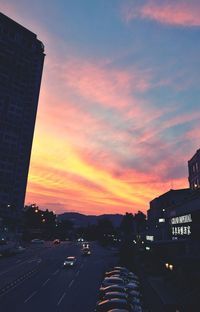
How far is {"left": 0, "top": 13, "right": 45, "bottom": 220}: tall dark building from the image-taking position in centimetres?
11081

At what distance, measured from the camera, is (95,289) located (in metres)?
33.6

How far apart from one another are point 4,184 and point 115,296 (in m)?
91.9

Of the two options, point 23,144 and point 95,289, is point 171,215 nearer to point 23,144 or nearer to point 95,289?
point 95,289

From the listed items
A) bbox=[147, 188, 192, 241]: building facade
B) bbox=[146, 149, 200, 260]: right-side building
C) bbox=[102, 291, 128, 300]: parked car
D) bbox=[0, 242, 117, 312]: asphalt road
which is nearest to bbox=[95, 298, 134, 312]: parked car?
bbox=[102, 291, 128, 300]: parked car

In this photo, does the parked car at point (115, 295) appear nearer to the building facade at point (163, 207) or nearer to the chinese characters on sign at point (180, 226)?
the chinese characters on sign at point (180, 226)

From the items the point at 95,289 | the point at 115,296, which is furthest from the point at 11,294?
the point at 115,296

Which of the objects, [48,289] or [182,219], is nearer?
[48,289]

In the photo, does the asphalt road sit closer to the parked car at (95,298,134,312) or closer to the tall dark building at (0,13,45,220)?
the parked car at (95,298,134,312)

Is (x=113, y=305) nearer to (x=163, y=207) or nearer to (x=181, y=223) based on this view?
(x=181, y=223)

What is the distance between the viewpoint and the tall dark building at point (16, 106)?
110812mm

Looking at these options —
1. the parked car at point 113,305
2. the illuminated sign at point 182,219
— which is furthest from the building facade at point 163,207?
the parked car at point 113,305

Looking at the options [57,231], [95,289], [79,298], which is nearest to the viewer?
[79,298]

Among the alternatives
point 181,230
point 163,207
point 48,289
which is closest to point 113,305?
point 48,289

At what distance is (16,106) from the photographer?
119 meters
